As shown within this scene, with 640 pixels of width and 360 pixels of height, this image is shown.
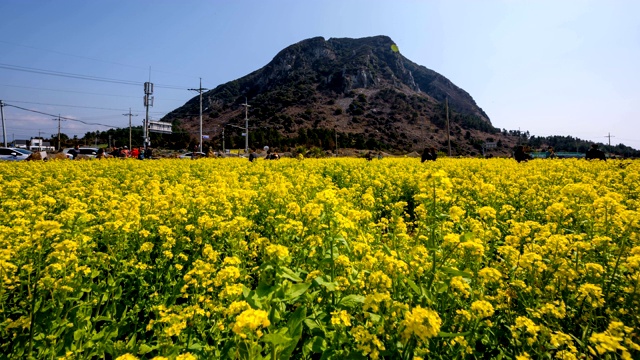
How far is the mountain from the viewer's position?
293 ft

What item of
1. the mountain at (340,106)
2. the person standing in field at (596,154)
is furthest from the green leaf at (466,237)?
the mountain at (340,106)

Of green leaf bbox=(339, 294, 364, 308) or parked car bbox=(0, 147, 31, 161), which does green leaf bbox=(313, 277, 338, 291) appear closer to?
green leaf bbox=(339, 294, 364, 308)

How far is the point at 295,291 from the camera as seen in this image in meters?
2.09

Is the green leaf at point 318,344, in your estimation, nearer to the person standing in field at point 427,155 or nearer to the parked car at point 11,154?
the person standing in field at point 427,155

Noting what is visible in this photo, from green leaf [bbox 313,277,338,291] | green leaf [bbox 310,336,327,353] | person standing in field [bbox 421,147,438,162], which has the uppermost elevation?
person standing in field [bbox 421,147,438,162]

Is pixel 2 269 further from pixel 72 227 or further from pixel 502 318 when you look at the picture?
pixel 502 318

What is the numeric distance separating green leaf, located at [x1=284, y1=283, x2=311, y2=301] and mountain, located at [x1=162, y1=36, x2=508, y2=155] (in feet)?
215

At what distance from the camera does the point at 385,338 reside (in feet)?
6.73

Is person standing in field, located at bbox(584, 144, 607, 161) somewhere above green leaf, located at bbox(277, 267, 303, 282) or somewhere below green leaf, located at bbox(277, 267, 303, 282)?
above

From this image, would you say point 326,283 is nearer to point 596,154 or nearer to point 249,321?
point 249,321

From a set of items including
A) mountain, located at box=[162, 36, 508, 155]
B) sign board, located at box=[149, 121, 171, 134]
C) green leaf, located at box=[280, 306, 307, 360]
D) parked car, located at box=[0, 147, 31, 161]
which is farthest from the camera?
mountain, located at box=[162, 36, 508, 155]

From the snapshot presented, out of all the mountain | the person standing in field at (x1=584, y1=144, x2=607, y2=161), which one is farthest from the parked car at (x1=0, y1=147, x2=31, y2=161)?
the mountain

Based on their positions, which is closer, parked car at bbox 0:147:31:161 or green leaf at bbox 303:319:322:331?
green leaf at bbox 303:319:322:331

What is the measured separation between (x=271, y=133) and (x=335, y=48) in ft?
392
